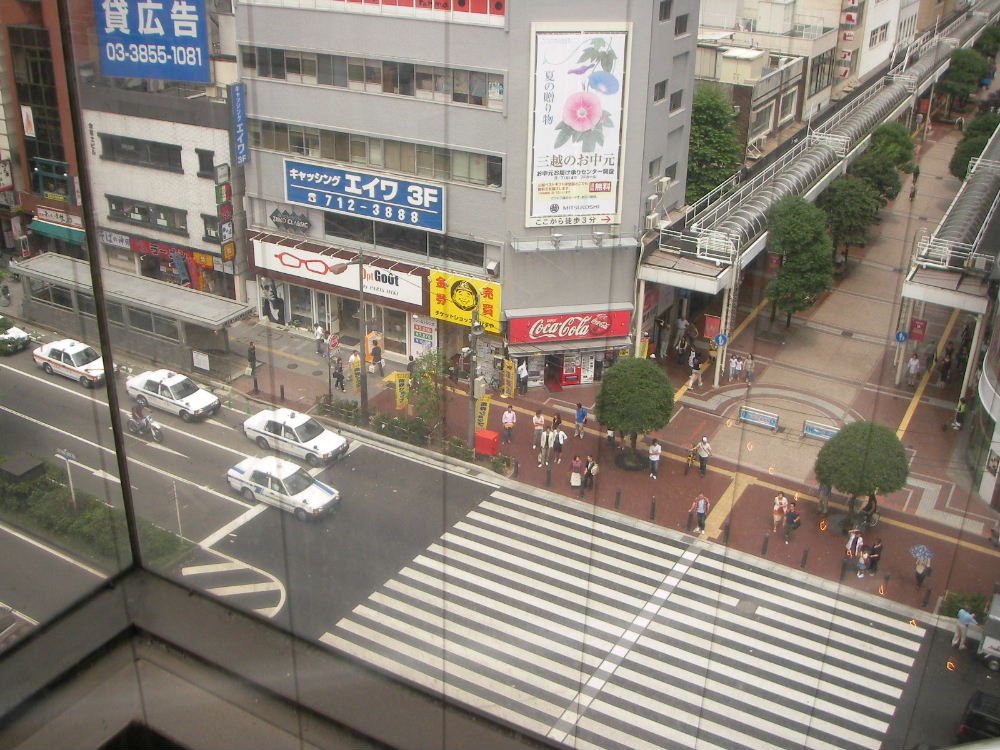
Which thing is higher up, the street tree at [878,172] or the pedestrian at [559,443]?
the street tree at [878,172]

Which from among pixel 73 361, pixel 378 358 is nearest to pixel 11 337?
pixel 73 361

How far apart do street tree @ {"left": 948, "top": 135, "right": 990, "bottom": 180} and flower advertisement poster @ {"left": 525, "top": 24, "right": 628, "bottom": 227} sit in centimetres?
513

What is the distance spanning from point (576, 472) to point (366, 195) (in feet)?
9.22

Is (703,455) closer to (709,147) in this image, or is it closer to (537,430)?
(537,430)

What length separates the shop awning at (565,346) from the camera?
6781mm

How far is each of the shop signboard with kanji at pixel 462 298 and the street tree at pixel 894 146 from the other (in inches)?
174

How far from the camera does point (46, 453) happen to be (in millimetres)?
1467

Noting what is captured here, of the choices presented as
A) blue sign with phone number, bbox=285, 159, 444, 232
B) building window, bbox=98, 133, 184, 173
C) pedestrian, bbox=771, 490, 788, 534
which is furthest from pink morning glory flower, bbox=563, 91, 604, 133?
building window, bbox=98, 133, 184, 173

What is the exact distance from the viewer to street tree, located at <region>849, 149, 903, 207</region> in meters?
8.68

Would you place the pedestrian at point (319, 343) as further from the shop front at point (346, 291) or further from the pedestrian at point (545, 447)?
the pedestrian at point (545, 447)

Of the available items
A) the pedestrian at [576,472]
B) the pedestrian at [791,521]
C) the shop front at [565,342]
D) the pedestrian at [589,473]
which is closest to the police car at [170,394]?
the pedestrian at [576,472]

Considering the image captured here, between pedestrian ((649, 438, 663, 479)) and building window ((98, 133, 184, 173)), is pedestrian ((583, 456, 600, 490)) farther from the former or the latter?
building window ((98, 133, 184, 173))

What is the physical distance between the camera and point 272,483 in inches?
64.0

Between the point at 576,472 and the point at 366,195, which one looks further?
the point at 366,195
